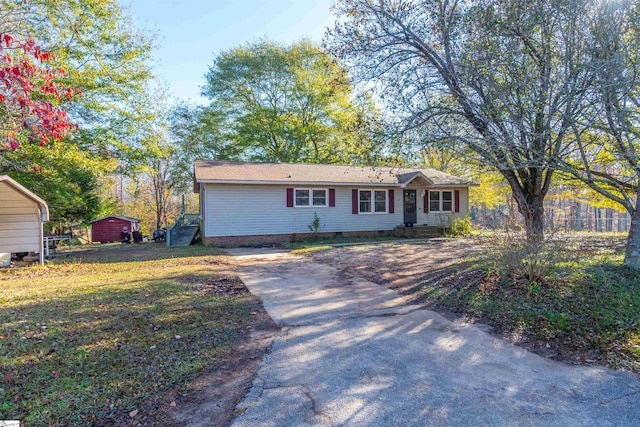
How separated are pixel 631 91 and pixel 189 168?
2615 cm

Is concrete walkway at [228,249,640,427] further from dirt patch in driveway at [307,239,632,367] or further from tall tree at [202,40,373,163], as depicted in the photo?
tall tree at [202,40,373,163]

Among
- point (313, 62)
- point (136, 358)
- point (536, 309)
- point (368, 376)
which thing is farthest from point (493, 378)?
point (313, 62)

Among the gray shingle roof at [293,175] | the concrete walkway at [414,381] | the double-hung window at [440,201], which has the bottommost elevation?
the concrete walkway at [414,381]

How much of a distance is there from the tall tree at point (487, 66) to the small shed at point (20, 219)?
29.8 feet

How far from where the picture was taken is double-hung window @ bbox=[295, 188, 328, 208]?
49.2ft

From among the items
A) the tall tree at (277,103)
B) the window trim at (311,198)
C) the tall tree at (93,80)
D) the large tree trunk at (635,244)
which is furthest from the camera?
the tall tree at (277,103)

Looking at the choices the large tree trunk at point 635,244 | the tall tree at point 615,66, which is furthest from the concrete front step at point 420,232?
the tall tree at point 615,66

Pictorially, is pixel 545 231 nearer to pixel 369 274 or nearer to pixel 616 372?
pixel 616 372

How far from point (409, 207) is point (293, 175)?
6461 millimetres

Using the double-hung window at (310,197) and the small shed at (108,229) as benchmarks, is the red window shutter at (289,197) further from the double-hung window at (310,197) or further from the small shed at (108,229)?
the small shed at (108,229)

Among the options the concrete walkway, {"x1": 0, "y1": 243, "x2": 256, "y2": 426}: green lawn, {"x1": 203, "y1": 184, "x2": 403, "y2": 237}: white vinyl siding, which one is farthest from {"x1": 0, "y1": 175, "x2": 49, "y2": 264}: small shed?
the concrete walkway

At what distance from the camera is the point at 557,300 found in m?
4.85

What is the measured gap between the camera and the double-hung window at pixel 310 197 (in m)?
15.0

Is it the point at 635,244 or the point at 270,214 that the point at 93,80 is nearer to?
the point at 270,214
